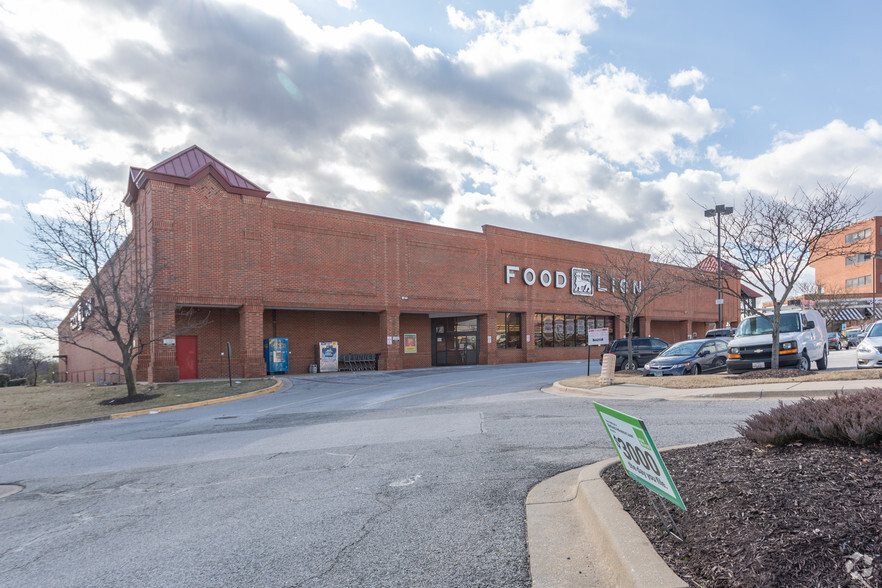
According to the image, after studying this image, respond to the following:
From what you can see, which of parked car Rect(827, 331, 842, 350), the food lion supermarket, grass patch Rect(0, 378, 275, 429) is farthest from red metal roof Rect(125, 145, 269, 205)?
parked car Rect(827, 331, 842, 350)

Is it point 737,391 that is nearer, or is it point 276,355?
point 737,391

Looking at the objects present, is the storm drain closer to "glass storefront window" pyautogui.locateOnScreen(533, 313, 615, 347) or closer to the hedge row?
the hedge row

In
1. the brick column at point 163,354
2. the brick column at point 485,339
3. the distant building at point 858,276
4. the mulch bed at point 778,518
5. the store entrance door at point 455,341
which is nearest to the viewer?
the mulch bed at point 778,518

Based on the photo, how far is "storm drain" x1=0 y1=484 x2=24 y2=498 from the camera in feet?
24.0

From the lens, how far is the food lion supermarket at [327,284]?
83.3 ft

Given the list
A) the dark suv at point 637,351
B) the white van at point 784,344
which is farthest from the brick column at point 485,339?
the white van at point 784,344

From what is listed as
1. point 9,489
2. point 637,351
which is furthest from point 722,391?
point 9,489

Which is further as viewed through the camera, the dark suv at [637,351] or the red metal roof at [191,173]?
the red metal roof at [191,173]

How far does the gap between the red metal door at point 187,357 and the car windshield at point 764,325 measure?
24440 millimetres

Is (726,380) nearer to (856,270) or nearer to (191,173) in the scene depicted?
(191,173)

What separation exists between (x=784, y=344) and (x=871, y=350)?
245 centimetres

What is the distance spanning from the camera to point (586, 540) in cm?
425

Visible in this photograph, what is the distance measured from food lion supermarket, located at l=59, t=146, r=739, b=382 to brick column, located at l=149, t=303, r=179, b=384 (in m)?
0.06

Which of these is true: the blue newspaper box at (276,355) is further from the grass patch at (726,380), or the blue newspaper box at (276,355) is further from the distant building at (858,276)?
the distant building at (858,276)
